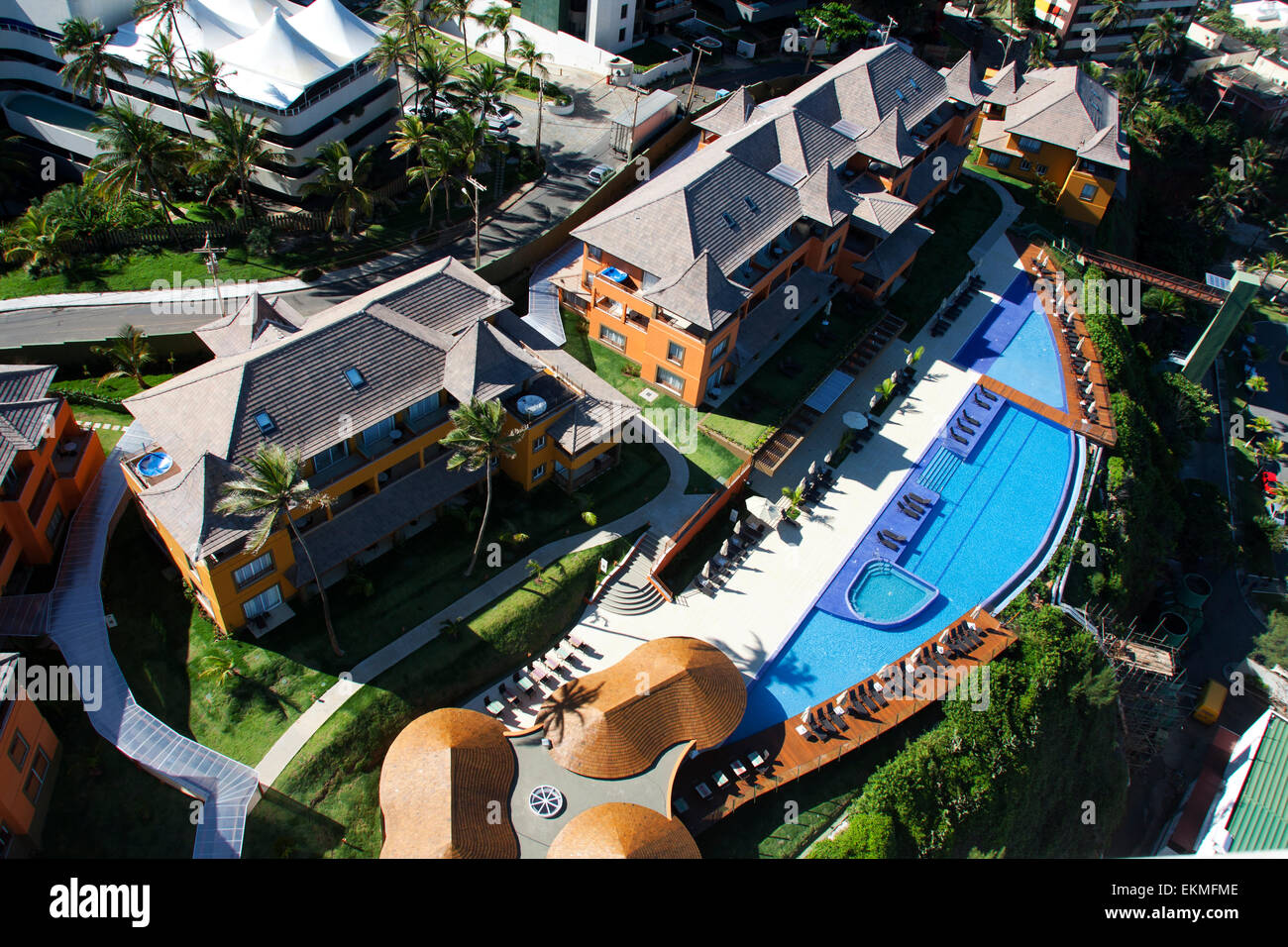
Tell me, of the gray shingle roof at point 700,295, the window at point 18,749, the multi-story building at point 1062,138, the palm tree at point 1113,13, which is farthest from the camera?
the palm tree at point 1113,13

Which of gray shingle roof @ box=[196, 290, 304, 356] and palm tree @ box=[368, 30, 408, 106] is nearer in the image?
gray shingle roof @ box=[196, 290, 304, 356]

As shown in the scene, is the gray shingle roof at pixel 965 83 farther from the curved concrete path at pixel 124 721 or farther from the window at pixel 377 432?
the curved concrete path at pixel 124 721

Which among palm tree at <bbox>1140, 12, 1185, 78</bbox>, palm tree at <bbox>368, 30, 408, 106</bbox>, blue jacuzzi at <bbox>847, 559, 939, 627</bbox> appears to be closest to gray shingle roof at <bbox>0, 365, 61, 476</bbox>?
palm tree at <bbox>368, 30, 408, 106</bbox>

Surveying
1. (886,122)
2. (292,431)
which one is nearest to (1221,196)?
(886,122)

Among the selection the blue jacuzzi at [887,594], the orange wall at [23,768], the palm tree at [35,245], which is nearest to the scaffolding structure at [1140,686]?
the blue jacuzzi at [887,594]

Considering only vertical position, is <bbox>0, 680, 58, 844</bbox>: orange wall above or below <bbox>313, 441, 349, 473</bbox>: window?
below

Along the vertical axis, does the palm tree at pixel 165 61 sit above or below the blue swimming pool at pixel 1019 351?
above

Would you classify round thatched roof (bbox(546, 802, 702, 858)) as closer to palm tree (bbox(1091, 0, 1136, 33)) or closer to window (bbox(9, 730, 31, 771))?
window (bbox(9, 730, 31, 771))
